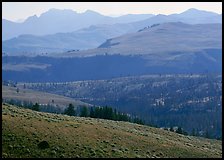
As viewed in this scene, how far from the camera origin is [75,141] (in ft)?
227

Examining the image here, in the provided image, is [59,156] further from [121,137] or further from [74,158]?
[121,137]

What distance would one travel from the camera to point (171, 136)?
310 ft

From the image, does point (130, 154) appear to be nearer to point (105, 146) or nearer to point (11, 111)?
point (105, 146)

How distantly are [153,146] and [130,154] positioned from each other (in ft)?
26.3

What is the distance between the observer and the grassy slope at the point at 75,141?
63688 mm

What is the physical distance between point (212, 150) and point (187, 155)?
14.3 m

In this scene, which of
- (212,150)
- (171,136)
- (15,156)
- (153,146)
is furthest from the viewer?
(171,136)

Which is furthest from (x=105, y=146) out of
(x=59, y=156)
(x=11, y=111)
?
(x=11, y=111)

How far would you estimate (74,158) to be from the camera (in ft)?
207

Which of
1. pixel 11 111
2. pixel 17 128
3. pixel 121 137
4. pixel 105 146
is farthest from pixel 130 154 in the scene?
pixel 11 111

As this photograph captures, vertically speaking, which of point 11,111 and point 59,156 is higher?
point 11,111

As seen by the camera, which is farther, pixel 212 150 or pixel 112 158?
pixel 212 150

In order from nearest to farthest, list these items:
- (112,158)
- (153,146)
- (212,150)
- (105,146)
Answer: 1. (112,158)
2. (105,146)
3. (153,146)
4. (212,150)

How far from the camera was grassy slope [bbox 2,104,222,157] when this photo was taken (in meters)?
63.7
